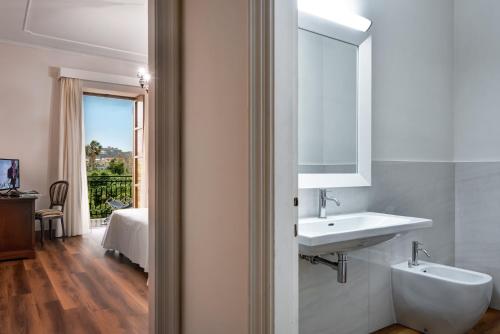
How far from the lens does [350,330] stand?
2.01 m

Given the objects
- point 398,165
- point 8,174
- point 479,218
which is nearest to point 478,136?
point 479,218

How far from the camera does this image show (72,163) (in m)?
4.88

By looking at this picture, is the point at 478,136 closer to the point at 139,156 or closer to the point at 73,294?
the point at 73,294

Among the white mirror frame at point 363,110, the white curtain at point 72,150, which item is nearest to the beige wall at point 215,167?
the white mirror frame at point 363,110

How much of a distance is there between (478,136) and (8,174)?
15.7ft

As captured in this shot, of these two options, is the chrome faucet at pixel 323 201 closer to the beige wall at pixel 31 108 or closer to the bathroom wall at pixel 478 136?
the bathroom wall at pixel 478 136

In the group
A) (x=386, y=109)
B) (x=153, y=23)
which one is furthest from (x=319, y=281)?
(x=153, y=23)

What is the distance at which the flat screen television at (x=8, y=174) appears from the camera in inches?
152

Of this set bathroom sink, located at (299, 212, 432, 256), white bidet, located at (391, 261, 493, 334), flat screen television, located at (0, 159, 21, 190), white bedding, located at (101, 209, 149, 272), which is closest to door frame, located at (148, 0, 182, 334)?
bathroom sink, located at (299, 212, 432, 256)

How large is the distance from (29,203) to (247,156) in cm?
370

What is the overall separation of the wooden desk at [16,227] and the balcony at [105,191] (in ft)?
8.88

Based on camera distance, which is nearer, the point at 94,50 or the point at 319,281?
the point at 319,281

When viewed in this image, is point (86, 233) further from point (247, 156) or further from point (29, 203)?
point (247, 156)

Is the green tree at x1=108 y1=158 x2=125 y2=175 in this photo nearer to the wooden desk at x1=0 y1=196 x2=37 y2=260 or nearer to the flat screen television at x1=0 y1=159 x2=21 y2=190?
the flat screen television at x1=0 y1=159 x2=21 y2=190
